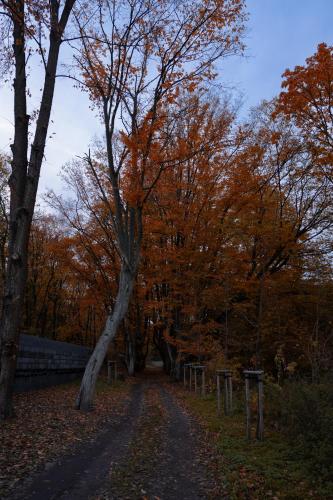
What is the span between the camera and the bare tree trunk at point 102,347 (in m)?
11.5

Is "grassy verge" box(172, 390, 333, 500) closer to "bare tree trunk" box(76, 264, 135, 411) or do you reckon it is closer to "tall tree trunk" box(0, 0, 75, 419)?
"bare tree trunk" box(76, 264, 135, 411)

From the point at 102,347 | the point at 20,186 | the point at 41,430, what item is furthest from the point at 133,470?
the point at 102,347

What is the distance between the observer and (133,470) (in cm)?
601

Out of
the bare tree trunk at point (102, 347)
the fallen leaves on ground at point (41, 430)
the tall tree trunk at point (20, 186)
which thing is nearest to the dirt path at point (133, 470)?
the fallen leaves on ground at point (41, 430)

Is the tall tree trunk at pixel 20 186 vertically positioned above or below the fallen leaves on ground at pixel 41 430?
above

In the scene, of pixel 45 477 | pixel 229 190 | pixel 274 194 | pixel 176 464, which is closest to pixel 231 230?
pixel 229 190

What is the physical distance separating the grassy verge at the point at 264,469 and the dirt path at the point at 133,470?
30 centimetres

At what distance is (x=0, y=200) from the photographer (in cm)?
2694

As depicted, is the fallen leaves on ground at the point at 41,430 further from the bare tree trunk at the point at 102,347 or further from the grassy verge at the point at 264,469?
the grassy verge at the point at 264,469

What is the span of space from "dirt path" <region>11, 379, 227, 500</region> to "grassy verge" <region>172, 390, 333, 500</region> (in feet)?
0.98

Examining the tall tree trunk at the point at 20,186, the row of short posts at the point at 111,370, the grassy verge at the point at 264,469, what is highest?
the tall tree trunk at the point at 20,186

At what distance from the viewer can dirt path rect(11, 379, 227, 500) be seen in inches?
199

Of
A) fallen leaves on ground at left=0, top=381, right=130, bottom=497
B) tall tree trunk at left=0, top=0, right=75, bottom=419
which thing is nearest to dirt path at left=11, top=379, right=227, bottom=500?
fallen leaves on ground at left=0, top=381, right=130, bottom=497

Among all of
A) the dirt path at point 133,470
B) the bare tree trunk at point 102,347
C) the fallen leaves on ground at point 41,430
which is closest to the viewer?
the dirt path at point 133,470
